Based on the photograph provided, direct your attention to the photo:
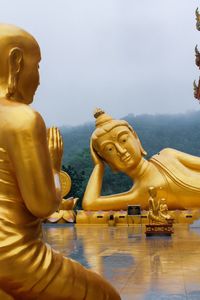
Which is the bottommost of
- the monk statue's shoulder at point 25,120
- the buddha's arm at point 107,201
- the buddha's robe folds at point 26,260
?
the buddha's arm at point 107,201

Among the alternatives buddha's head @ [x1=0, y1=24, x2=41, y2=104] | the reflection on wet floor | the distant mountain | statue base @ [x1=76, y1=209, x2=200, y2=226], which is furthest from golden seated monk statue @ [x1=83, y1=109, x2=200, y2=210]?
the distant mountain

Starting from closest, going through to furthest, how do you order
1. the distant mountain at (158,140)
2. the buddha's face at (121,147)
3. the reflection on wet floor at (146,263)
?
the reflection on wet floor at (146,263) → the buddha's face at (121,147) → the distant mountain at (158,140)

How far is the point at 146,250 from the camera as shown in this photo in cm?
731

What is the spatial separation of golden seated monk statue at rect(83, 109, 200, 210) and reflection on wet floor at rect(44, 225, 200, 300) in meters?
4.96

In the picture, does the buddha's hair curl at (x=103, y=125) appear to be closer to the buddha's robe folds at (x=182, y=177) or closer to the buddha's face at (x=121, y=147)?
the buddha's face at (x=121, y=147)

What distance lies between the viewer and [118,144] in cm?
1419

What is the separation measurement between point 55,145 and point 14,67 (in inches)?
16.0

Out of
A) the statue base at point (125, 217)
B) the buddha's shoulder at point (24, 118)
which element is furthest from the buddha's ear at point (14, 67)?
the statue base at point (125, 217)

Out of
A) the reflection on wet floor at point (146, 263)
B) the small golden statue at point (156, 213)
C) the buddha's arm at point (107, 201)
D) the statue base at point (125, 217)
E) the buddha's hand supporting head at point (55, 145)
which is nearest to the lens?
the buddha's hand supporting head at point (55, 145)

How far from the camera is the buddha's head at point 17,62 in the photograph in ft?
7.16

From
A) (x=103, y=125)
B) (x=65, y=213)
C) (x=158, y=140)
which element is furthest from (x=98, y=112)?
(x=158, y=140)

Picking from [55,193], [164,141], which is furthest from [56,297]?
[164,141]

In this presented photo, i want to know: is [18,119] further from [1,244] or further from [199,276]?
[199,276]

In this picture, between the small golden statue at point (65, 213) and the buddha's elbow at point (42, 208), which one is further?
the small golden statue at point (65, 213)
